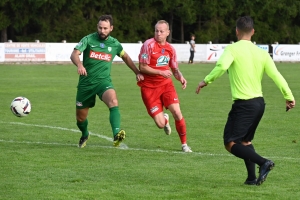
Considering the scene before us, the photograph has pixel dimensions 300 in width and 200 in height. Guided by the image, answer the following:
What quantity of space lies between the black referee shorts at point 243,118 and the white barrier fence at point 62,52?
34732 mm

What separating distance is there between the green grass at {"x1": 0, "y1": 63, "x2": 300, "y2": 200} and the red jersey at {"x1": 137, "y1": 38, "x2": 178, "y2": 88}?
100 cm

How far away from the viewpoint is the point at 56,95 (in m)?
21.4

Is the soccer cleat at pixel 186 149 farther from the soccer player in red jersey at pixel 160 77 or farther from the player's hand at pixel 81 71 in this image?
the player's hand at pixel 81 71

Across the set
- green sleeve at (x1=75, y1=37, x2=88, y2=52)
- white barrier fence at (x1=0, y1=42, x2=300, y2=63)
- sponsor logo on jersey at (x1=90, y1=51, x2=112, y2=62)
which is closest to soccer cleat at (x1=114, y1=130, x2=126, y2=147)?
sponsor logo on jersey at (x1=90, y1=51, x2=112, y2=62)

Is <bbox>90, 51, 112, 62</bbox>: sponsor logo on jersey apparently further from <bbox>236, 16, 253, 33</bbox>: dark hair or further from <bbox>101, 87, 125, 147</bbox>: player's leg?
<bbox>236, 16, 253, 33</bbox>: dark hair

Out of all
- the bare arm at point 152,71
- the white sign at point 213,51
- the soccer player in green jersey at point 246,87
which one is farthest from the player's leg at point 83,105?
the white sign at point 213,51

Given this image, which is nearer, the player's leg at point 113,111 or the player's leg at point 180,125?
the player's leg at point 113,111

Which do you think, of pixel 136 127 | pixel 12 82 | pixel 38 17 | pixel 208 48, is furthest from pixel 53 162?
pixel 38 17

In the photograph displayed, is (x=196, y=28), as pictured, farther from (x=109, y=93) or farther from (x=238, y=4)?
(x=109, y=93)

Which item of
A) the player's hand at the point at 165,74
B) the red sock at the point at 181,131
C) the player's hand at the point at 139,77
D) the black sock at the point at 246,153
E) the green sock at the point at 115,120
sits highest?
the player's hand at the point at 165,74

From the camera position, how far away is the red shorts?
35.4ft

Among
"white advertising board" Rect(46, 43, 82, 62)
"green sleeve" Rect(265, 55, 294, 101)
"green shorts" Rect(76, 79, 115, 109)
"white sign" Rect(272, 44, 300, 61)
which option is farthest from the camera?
"white sign" Rect(272, 44, 300, 61)

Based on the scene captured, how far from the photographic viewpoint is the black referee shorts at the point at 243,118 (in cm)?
774

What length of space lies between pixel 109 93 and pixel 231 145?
3.27m
